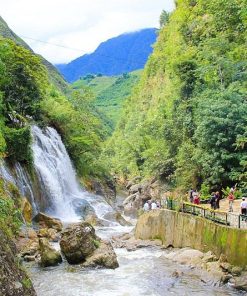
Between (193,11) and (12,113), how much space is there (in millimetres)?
32547

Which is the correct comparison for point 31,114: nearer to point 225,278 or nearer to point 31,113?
point 31,113

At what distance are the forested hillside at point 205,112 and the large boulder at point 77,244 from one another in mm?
11337

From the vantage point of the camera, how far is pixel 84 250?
823 inches

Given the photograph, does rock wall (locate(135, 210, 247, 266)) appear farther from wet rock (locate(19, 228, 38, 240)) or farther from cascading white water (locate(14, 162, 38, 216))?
cascading white water (locate(14, 162, 38, 216))

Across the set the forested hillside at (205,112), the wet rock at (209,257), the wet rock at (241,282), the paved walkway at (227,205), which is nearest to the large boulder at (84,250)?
the wet rock at (209,257)

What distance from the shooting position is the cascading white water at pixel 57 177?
115ft

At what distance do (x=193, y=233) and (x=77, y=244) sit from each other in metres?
6.14

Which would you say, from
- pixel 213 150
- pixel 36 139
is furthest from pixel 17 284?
pixel 36 139

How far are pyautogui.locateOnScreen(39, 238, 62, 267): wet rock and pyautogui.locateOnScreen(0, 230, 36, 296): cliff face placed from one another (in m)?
8.13

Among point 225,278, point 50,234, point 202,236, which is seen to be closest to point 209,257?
point 202,236

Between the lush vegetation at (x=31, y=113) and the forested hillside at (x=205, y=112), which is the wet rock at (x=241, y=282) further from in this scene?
the lush vegetation at (x=31, y=113)

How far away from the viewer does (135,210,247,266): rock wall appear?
61.1ft

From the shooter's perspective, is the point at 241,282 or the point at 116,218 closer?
the point at 241,282

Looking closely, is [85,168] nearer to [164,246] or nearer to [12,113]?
[12,113]
